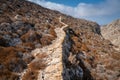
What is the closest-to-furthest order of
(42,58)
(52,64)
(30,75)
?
(30,75) < (52,64) < (42,58)

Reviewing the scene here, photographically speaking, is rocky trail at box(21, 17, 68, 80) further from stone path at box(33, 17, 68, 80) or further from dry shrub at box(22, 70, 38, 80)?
dry shrub at box(22, 70, 38, 80)

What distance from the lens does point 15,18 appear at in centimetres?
5469

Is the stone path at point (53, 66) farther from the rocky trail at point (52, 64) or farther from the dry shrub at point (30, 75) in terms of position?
the dry shrub at point (30, 75)

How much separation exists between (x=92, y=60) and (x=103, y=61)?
3.09 metres

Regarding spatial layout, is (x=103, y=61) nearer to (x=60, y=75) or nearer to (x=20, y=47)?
(x=20, y=47)

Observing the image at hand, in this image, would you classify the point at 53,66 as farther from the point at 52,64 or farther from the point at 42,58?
the point at 42,58

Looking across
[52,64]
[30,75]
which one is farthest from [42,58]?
[30,75]

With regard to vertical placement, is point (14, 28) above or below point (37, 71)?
above

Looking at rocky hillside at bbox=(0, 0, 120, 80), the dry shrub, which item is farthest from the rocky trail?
the dry shrub

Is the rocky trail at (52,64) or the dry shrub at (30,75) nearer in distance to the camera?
the rocky trail at (52,64)

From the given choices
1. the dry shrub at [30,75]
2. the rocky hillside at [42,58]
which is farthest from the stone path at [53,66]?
the dry shrub at [30,75]

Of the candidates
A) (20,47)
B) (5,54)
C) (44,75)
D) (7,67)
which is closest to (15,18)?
(20,47)

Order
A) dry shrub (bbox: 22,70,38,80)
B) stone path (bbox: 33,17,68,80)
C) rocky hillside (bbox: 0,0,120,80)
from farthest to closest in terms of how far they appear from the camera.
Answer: rocky hillside (bbox: 0,0,120,80) < dry shrub (bbox: 22,70,38,80) < stone path (bbox: 33,17,68,80)

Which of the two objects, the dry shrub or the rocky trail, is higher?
the rocky trail
